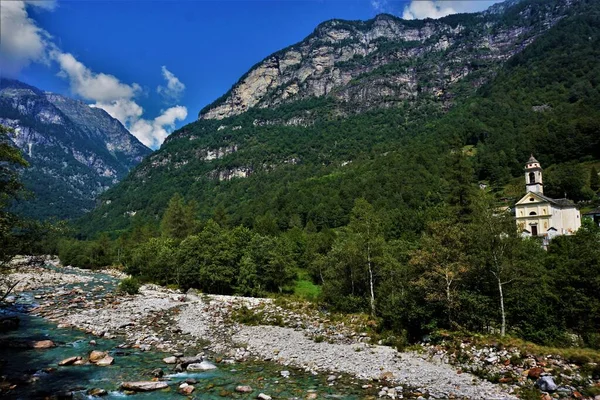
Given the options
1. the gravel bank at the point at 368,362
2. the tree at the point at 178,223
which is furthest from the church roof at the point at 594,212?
the tree at the point at 178,223

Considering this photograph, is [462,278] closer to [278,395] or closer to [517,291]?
[517,291]

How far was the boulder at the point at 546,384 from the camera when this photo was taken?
16469mm

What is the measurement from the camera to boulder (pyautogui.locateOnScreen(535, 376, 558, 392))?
1647cm

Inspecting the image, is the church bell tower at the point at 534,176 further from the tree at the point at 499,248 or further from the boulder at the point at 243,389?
the boulder at the point at 243,389

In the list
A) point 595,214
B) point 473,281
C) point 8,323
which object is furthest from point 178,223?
point 595,214

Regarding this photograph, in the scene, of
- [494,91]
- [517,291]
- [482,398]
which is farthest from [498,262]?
[494,91]

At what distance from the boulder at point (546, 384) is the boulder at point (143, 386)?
18.4m

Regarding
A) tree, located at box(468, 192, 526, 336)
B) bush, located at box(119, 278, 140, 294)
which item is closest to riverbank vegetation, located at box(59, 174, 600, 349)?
tree, located at box(468, 192, 526, 336)

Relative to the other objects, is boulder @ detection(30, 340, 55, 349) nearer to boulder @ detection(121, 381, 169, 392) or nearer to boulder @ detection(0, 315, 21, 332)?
boulder @ detection(0, 315, 21, 332)

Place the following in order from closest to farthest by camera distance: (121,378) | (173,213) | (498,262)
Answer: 1. (121,378)
2. (498,262)
3. (173,213)

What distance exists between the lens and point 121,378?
19625 mm

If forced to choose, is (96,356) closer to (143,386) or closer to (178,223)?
(143,386)

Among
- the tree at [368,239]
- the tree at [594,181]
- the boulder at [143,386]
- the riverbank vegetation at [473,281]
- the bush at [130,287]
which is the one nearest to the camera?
the boulder at [143,386]

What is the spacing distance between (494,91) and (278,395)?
8324 inches
